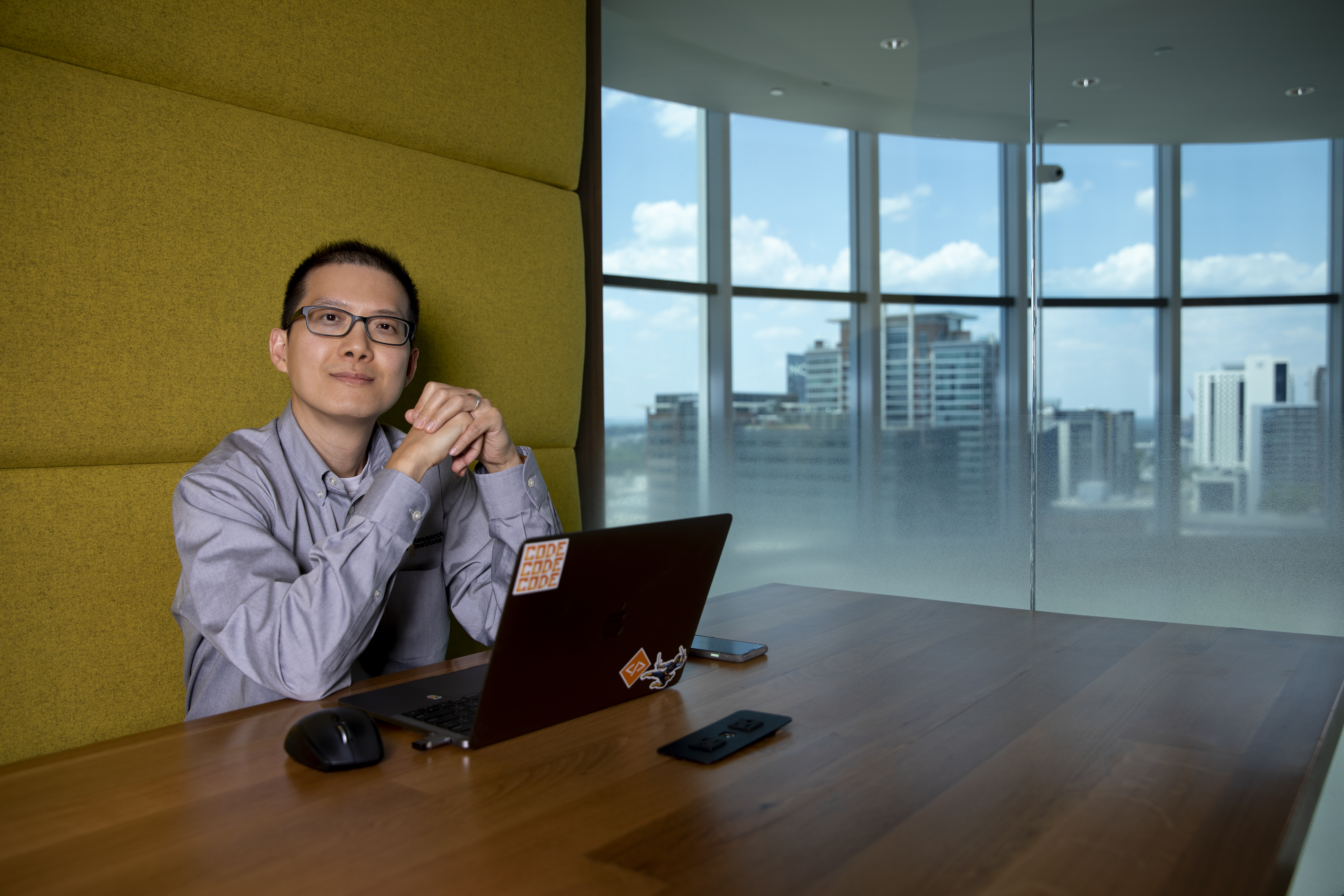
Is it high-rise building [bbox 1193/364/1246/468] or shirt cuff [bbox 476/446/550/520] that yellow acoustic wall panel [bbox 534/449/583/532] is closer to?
shirt cuff [bbox 476/446/550/520]

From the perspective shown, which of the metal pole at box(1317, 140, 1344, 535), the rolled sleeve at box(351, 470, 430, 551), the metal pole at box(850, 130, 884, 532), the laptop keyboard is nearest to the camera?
the laptop keyboard

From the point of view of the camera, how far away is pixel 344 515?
1.46m

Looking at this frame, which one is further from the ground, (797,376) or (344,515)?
(797,376)

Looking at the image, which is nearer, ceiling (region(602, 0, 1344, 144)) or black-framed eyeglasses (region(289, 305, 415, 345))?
black-framed eyeglasses (region(289, 305, 415, 345))

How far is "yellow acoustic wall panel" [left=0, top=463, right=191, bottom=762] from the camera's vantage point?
4.30ft

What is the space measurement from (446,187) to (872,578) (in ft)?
5.12

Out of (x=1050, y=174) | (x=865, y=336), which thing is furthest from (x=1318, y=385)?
(x=865, y=336)

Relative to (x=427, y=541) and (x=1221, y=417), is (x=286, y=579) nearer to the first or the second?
(x=427, y=541)

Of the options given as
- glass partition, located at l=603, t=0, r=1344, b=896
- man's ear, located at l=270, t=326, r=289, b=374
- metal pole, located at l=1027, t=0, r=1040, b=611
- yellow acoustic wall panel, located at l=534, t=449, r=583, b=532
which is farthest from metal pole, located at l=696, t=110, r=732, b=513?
man's ear, located at l=270, t=326, r=289, b=374

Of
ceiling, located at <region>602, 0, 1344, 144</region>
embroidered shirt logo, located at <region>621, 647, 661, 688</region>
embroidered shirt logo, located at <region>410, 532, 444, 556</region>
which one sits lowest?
embroidered shirt logo, located at <region>621, 647, 661, 688</region>

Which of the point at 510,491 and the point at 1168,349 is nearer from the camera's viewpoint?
the point at 510,491

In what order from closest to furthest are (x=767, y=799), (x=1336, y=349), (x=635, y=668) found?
1. (x=767, y=799)
2. (x=635, y=668)
3. (x=1336, y=349)

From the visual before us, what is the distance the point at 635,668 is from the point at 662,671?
0.05 m

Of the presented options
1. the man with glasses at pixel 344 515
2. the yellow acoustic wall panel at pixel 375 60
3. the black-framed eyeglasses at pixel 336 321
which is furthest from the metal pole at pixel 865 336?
the black-framed eyeglasses at pixel 336 321
